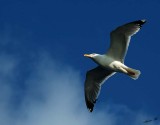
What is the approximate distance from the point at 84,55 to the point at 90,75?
3.19 ft

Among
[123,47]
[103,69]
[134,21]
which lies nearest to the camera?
[134,21]

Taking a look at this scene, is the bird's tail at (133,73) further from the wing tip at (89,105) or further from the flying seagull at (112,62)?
the wing tip at (89,105)

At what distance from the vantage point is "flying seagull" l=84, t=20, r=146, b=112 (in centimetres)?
1107

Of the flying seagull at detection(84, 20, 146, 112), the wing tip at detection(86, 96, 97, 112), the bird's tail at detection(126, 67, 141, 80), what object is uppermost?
the flying seagull at detection(84, 20, 146, 112)

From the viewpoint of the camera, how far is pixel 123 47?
11.6 metres

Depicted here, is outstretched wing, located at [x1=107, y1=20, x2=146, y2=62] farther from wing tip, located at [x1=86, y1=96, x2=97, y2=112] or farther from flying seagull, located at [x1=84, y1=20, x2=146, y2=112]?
wing tip, located at [x1=86, y1=96, x2=97, y2=112]

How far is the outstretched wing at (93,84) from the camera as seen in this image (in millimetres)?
12969

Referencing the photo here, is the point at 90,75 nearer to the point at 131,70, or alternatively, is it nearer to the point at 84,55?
the point at 84,55

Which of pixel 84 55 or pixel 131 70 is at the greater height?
pixel 84 55

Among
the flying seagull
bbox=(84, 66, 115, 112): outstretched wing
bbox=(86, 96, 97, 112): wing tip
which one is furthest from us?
bbox=(86, 96, 97, 112): wing tip

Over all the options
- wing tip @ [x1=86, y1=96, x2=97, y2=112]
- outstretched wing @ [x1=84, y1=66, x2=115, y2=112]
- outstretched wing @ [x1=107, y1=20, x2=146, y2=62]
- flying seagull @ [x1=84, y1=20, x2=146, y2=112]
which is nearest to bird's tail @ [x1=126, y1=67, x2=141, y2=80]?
flying seagull @ [x1=84, y1=20, x2=146, y2=112]

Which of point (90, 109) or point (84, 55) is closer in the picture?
point (84, 55)

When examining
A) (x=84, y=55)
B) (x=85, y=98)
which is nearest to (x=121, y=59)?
(x=84, y=55)

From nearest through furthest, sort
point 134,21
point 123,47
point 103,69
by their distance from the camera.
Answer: point 134,21 → point 123,47 → point 103,69
